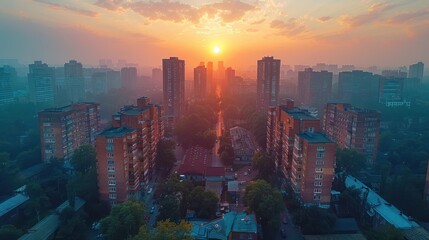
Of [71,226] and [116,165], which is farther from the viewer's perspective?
[116,165]

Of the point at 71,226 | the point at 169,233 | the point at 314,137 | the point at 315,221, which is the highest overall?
the point at 314,137

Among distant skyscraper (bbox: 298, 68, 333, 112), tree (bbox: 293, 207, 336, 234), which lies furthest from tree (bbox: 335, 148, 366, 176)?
distant skyscraper (bbox: 298, 68, 333, 112)

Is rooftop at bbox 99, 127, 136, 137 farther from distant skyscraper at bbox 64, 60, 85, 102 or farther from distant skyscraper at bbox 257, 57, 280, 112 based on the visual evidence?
distant skyscraper at bbox 64, 60, 85, 102

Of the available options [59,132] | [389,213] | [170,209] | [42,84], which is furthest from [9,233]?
[42,84]

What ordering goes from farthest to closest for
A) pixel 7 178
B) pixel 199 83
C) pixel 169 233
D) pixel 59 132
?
pixel 199 83 < pixel 59 132 < pixel 7 178 < pixel 169 233

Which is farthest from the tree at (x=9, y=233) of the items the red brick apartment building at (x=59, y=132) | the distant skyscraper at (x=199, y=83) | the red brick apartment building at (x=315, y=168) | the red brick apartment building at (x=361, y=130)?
the distant skyscraper at (x=199, y=83)

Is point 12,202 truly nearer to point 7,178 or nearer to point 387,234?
point 7,178
